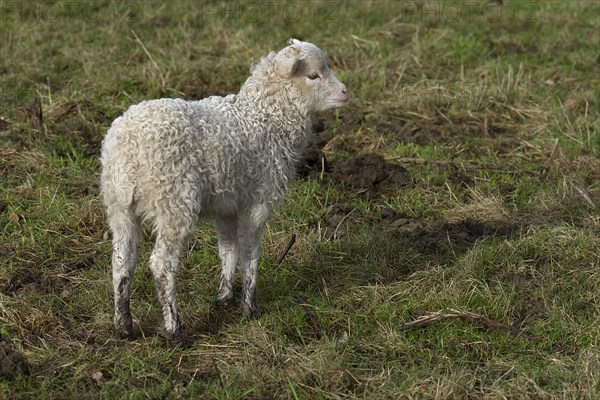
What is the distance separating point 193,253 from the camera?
6711 millimetres

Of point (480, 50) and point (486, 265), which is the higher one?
point (486, 265)

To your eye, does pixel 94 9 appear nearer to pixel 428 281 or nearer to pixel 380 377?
pixel 428 281

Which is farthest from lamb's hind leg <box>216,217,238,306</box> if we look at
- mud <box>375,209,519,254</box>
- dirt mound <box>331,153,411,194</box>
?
dirt mound <box>331,153,411,194</box>

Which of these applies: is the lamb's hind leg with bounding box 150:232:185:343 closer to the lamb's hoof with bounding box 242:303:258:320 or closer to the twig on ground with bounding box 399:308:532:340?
the lamb's hoof with bounding box 242:303:258:320

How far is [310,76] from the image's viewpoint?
6.04 metres

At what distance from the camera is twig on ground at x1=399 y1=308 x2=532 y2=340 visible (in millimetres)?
5793

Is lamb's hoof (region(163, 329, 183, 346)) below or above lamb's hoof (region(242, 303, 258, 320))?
above

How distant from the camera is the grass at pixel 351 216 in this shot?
17.6 ft

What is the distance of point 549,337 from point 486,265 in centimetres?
80

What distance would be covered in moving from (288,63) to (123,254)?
1.53m

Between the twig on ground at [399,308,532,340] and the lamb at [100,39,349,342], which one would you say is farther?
the twig on ground at [399,308,532,340]

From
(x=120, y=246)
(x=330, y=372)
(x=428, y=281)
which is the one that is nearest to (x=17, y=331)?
(x=120, y=246)

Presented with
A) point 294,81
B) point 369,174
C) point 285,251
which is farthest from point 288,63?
point 369,174

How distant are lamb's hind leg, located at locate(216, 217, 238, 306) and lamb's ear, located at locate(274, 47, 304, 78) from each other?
1.00m
